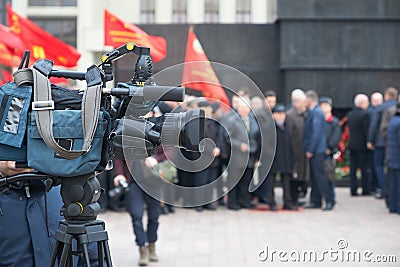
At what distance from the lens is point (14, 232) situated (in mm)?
4246

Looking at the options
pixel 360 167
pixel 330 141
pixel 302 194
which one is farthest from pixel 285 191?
pixel 360 167

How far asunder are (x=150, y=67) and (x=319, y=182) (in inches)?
352

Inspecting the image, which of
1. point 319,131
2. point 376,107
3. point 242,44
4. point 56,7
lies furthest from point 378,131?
point 56,7

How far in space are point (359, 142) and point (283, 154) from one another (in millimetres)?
2236

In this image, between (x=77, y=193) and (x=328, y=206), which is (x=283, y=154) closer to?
(x=328, y=206)

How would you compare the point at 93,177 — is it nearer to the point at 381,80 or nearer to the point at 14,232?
the point at 14,232

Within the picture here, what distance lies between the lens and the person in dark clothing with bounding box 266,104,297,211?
1198cm

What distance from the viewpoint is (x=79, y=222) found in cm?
353

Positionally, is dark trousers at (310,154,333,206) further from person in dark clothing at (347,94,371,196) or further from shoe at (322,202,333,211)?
person in dark clothing at (347,94,371,196)

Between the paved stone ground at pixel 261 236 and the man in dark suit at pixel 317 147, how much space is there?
0.37 meters

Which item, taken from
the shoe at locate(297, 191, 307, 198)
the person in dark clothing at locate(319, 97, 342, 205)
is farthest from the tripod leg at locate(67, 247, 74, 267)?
the shoe at locate(297, 191, 307, 198)

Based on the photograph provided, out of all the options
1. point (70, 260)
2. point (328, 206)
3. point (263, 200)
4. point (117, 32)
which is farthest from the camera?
point (263, 200)

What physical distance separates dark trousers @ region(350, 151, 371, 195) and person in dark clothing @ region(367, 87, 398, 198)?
423 millimetres

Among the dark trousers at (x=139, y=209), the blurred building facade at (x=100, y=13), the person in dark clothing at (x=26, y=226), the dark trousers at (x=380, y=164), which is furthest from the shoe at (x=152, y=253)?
the blurred building facade at (x=100, y=13)
